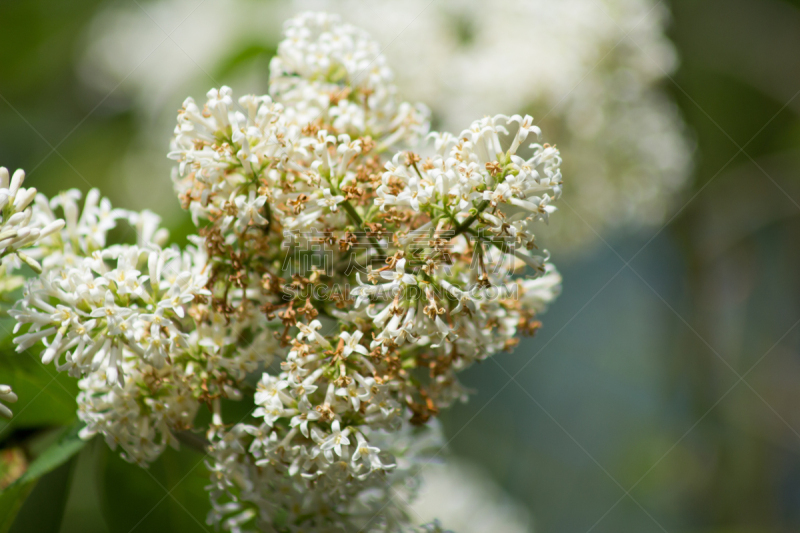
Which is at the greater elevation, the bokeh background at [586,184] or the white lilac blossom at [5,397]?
the bokeh background at [586,184]

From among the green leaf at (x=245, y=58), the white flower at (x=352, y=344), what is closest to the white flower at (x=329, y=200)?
the white flower at (x=352, y=344)

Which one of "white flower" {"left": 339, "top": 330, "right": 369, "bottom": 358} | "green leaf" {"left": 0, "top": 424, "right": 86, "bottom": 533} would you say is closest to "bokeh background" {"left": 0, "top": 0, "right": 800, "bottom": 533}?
"green leaf" {"left": 0, "top": 424, "right": 86, "bottom": 533}

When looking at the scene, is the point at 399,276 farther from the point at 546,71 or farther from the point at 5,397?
the point at 546,71

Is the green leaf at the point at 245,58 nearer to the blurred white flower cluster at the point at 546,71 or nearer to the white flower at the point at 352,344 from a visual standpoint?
the blurred white flower cluster at the point at 546,71

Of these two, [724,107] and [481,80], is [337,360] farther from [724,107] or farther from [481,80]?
[724,107]

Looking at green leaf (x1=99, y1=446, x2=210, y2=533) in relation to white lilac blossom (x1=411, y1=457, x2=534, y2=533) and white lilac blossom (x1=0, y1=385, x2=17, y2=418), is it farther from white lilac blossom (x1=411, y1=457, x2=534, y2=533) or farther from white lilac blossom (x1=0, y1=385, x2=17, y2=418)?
white lilac blossom (x1=411, y1=457, x2=534, y2=533)

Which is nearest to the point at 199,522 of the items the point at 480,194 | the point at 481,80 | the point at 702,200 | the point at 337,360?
the point at 337,360
